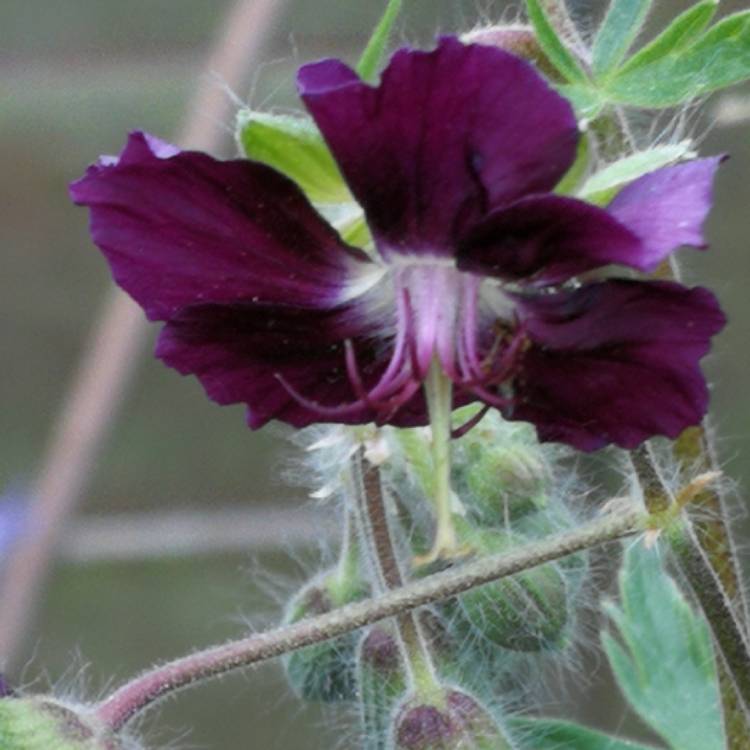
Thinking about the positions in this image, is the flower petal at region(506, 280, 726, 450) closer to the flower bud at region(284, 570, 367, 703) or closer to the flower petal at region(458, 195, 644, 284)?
the flower petal at region(458, 195, 644, 284)

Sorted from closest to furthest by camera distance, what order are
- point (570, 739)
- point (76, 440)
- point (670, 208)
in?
point (670, 208), point (570, 739), point (76, 440)

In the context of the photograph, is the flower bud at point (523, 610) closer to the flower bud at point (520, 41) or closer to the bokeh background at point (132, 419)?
the flower bud at point (520, 41)

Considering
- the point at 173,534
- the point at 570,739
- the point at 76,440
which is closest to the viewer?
the point at 570,739

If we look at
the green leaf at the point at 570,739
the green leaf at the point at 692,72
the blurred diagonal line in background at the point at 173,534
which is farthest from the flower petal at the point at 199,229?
the blurred diagonal line in background at the point at 173,534

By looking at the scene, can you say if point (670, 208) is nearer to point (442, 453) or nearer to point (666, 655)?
point (442, 453)

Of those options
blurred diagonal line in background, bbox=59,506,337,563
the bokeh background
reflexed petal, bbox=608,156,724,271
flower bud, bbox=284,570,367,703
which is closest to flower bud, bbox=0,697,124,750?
flower bud, bbox=284,570,367,703

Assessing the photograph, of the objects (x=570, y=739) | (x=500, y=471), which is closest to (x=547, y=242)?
(x=500, y=471)

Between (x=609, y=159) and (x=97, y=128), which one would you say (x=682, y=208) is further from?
(x=97, y=128)

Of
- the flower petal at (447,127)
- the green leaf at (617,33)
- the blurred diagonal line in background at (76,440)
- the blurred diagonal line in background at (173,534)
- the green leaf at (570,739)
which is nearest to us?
the flower petal at (447,127)
